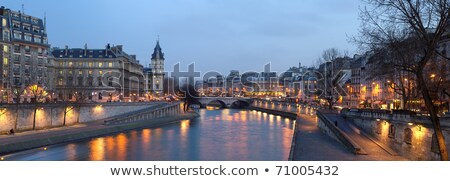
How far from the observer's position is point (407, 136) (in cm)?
2969

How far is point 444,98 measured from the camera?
142ft

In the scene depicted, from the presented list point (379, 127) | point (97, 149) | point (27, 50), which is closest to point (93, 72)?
point (27, 50)

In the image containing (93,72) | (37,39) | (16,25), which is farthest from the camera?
(93,72)

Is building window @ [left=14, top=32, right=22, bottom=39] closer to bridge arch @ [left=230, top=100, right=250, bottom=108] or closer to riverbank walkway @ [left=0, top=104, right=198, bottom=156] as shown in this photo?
riverbank walkway @ [left=0, top=104, right=198, bottom=156]

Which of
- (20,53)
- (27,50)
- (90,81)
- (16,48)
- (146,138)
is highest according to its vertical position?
(16,48)

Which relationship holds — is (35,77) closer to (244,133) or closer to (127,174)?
(244,133)

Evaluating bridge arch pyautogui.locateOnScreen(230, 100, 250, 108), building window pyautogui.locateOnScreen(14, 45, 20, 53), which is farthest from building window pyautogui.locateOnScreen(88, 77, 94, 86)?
bridge arch pyautogui.locateOnScreen(230, 100, 250, 108)

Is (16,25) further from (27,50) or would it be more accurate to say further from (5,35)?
(27,50)

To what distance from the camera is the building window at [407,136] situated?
95.5 feet

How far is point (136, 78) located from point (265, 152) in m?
76.2

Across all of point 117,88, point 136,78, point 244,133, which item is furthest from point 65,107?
point 136,78

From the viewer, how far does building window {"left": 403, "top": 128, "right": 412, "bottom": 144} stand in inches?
1146

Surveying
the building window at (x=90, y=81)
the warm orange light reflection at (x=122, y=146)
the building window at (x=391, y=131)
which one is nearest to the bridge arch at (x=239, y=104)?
A: the building window at (x=90, y=81)

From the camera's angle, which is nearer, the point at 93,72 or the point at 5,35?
the point at 5,35
